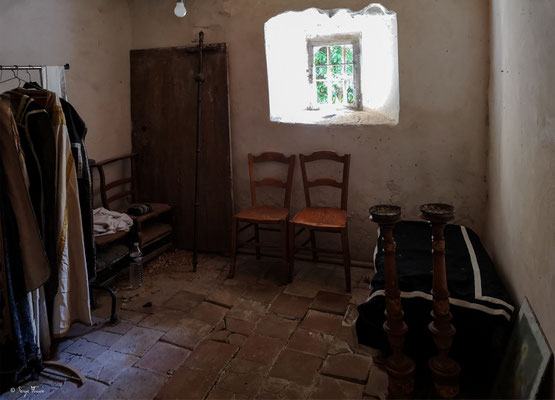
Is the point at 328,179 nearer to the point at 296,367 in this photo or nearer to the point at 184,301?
the point at 184,301

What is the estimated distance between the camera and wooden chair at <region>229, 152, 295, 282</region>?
10.9 ft

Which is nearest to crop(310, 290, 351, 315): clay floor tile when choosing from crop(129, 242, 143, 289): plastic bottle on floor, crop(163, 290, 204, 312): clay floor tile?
crop(163, 290, 204, 312): clay floor tile

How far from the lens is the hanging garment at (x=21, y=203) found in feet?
6.63

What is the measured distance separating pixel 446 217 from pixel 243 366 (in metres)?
1.30

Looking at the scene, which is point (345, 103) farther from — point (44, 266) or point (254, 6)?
point (44, 266)

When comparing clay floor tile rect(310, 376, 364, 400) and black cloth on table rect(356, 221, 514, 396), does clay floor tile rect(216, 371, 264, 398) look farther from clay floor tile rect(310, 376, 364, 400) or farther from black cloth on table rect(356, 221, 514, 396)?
black cloth on table rect(356, 221, 514, 396)

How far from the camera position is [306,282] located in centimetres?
336

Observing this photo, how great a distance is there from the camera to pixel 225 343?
255 cm

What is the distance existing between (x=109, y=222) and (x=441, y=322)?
2368mm

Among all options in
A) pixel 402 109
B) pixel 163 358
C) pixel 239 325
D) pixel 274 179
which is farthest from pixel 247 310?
pixel 402 109

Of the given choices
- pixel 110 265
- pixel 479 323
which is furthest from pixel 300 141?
pixel 479 323

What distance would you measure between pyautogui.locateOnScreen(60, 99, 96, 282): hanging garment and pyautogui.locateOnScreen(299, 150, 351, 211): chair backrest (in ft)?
5.61

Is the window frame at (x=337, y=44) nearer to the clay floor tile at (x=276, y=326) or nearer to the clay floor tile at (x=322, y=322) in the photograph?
the clay floor tile at (x=322, y=322)

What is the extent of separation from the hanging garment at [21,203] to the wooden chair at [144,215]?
1372 mm
